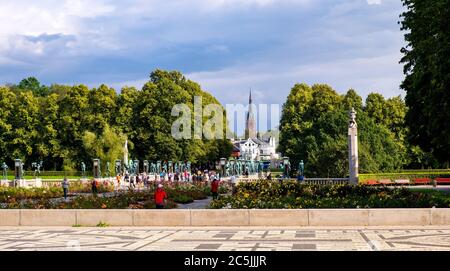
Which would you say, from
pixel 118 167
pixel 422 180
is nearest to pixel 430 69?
pixel 422 180

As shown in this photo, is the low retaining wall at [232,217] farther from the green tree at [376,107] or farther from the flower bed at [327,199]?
the green tree at [376,107]

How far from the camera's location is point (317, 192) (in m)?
26.0

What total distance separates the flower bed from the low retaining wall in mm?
2206

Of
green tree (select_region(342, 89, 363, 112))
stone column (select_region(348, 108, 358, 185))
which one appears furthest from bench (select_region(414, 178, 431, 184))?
green tree (select_region(342, 89, 363, 112))

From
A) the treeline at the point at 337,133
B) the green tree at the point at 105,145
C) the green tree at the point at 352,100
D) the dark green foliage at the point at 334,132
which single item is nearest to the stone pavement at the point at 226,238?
the treeline at the point at 337,133

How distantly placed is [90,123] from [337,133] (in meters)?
33.3

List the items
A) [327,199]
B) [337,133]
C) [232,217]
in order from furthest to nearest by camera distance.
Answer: [337,133] < [327,199] < [232,217]

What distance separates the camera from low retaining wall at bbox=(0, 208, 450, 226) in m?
19.2

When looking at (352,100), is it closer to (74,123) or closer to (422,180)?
(422,180)

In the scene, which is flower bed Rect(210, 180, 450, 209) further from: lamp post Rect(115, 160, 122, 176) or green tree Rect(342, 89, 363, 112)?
green tree Rect(342, 89, 363, 112)

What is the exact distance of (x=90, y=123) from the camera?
7975 centimetres

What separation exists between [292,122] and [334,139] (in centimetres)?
1723

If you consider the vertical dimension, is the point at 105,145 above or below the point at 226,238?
above
